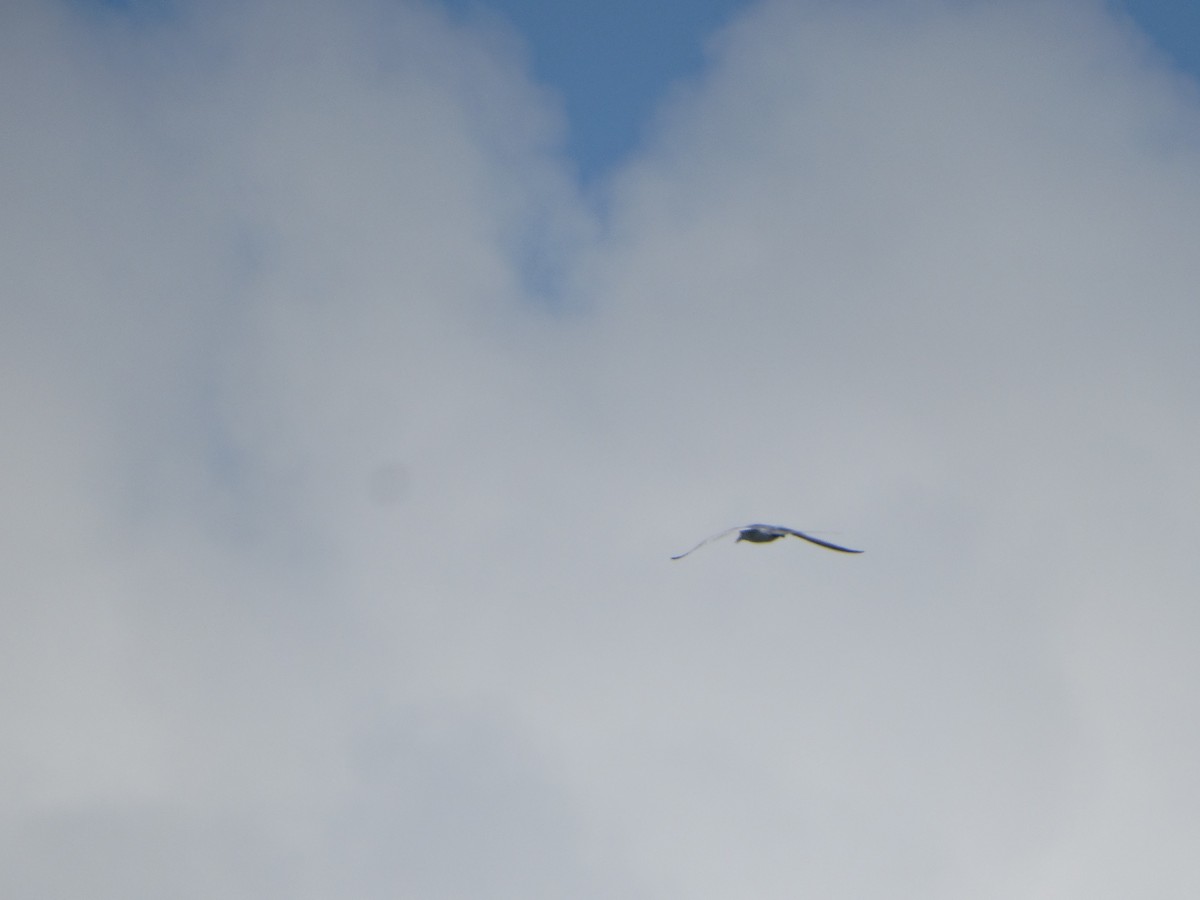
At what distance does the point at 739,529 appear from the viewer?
2453 inches

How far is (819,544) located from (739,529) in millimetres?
4554

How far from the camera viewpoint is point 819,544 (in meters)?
60.0
